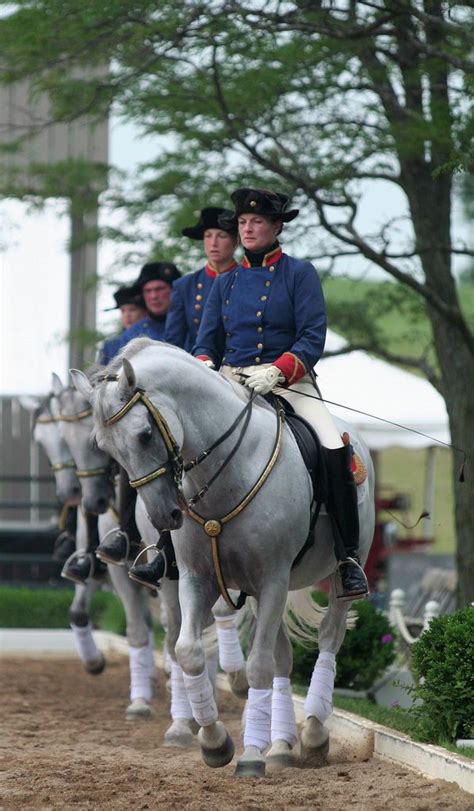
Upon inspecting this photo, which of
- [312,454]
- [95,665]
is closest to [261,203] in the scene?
[312,454]

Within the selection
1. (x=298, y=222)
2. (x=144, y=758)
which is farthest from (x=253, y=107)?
(x=144, y=758)

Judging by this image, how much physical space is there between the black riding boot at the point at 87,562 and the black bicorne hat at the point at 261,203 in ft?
13.5

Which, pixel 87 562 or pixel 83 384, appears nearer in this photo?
pixel 83 384

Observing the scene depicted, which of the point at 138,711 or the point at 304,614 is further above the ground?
the point at 304,614

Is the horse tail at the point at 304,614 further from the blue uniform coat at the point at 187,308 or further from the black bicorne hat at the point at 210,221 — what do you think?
the black bicorne hat at the point at 210,221

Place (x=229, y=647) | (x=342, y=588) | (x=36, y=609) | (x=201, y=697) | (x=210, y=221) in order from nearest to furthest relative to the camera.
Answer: (x=201, y=697)
(x=342, y=588)
(x=210, y=221)
(x=229, y=647)
(x=36, y=609)

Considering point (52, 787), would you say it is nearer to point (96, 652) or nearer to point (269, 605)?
point (269, 605)

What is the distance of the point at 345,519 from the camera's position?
27.1 ft

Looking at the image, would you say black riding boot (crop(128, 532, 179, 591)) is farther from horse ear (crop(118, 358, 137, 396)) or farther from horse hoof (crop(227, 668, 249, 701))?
horse hoof (crop(227, 668, 249, 701))

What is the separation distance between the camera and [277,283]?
333 inches

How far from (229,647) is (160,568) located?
7.56 ft

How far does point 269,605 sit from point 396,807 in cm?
136

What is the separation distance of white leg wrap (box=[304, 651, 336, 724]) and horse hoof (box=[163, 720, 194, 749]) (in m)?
1.16

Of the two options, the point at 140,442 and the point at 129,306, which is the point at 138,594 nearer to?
the point at 129,306
